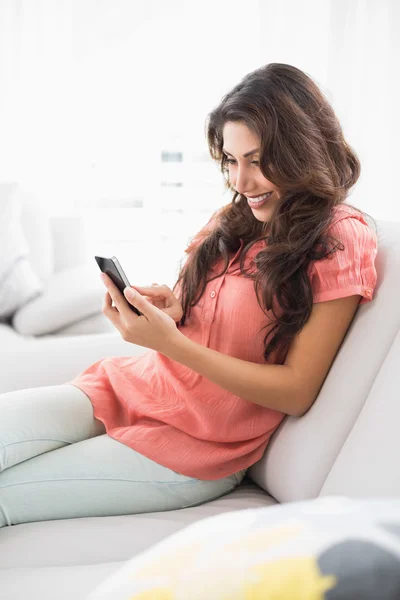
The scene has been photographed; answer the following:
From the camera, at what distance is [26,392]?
4.83 ft

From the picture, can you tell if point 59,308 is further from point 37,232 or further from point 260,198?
point 260,198

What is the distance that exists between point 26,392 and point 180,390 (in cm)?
32

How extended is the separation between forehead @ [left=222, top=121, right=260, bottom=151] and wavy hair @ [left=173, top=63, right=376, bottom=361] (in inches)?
0.5

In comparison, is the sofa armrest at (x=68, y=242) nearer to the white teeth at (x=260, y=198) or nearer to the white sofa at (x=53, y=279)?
the white sofa at (x=53, y=279)

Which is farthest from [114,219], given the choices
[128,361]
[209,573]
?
[209,573]

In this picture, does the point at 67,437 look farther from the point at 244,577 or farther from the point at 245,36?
the point at 245,36

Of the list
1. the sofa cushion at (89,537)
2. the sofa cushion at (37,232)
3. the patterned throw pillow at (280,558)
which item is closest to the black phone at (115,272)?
the sofa cushion at (89,537)

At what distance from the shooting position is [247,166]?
4.78 feet

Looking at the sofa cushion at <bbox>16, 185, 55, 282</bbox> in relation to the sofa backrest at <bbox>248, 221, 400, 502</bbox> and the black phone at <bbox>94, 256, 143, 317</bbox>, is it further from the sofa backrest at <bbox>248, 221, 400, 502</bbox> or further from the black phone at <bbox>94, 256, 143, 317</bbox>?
the sofa backrest at <bbox>248, 221, 400, 502</bbox>

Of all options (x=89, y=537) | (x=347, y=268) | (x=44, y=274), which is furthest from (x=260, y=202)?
(x=44, y=274)

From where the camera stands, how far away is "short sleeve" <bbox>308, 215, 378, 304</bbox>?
1310 mm

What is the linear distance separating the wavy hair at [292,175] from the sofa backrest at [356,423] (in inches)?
4.5

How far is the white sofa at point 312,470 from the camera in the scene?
1.08 m

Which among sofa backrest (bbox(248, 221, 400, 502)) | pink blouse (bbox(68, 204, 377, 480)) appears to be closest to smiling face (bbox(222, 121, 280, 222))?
pink blouse (bbox(68, 204, 377, 480))
